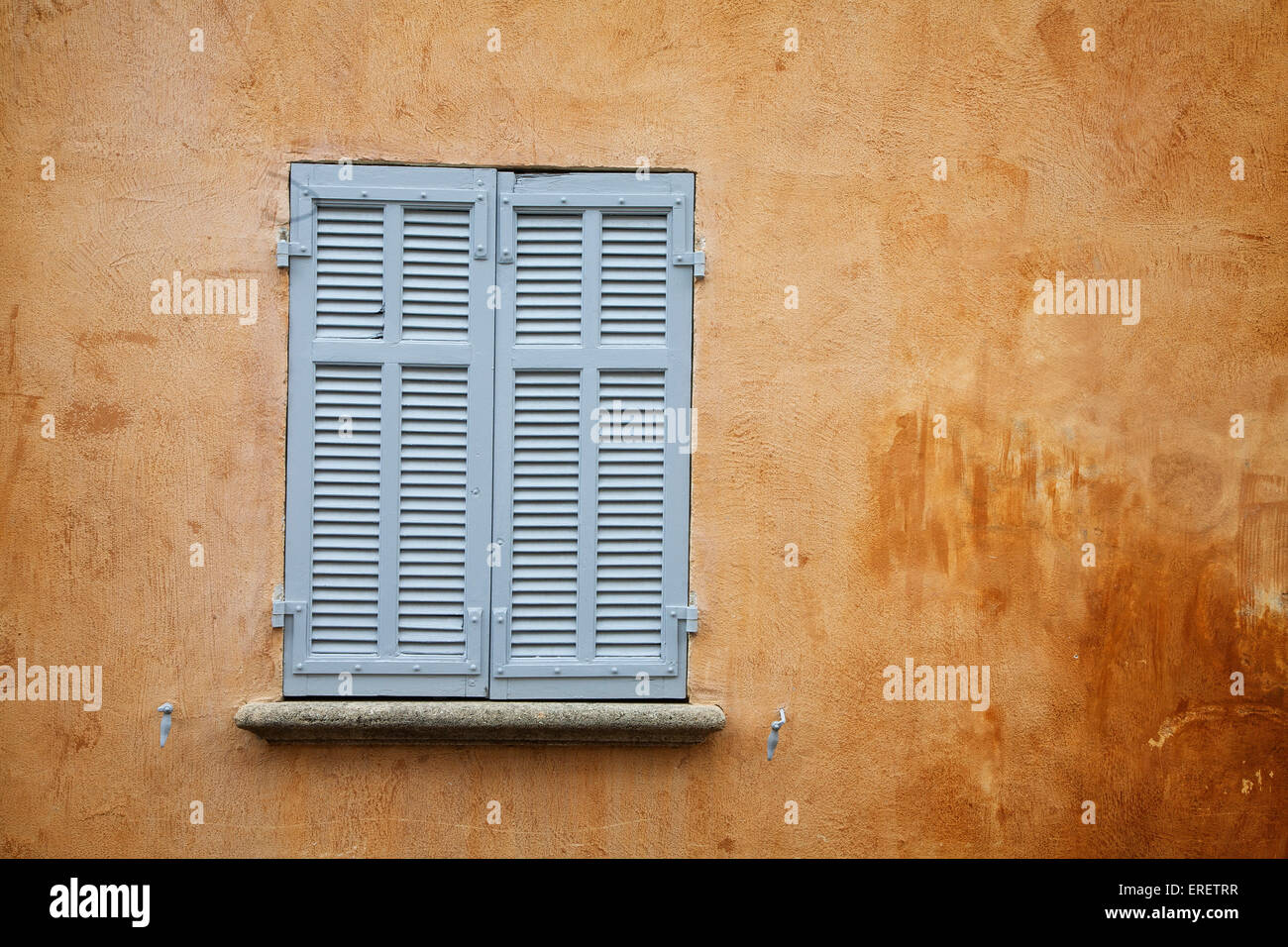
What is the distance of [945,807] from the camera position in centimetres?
358

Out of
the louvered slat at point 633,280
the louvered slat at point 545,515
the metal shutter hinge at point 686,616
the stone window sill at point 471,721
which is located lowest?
the stone window sill at point 471,721

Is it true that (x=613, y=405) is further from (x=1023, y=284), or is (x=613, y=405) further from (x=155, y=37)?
(x=155, y=37)

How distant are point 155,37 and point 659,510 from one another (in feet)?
7.75

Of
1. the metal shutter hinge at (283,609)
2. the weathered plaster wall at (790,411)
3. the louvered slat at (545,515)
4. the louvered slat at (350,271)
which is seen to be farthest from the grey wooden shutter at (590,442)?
the metal shutter hinge at (283,609)

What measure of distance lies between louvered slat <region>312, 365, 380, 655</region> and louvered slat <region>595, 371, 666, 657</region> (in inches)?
30.8

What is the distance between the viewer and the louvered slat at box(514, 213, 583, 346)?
3.53 metres

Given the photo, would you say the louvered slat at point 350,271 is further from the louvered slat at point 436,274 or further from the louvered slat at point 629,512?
the louvered slat at point 629,512

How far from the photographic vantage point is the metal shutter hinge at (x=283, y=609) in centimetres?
347

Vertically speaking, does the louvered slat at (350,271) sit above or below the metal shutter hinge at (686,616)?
above

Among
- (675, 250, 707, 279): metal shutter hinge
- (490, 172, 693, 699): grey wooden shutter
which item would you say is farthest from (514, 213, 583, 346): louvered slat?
(675, 250, 707, 279): metal shutter hinge

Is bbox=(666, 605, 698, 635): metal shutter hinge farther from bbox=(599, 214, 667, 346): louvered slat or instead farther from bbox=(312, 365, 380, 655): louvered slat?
bbox=(312, 365, 380, 655): louvered slat

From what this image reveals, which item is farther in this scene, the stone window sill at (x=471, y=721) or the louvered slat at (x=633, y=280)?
the louvered slat at (x=633, y=280)

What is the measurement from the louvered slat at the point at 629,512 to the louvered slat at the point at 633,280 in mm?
144

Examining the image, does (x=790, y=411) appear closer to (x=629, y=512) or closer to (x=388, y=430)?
(x=629, y=512)
